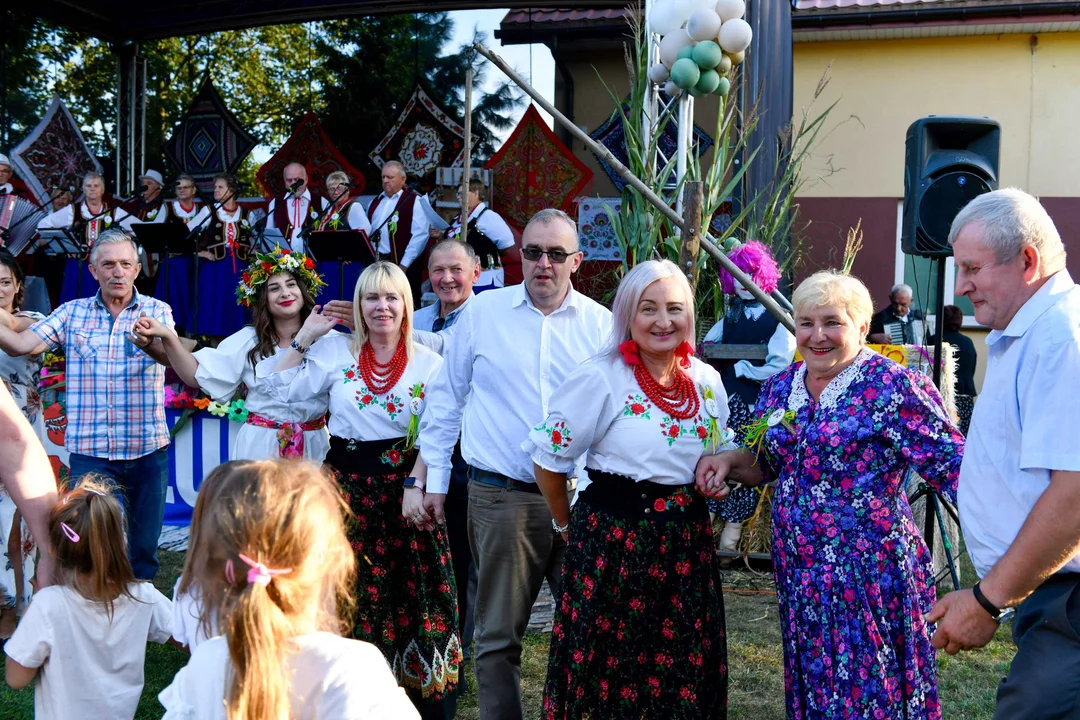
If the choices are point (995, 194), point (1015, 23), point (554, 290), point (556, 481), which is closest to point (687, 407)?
point (556, 481)

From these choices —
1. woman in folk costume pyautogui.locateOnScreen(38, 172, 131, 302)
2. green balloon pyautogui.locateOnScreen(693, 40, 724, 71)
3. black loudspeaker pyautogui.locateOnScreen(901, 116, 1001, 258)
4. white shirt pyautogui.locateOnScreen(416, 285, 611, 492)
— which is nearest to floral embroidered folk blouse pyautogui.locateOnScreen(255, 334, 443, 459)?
white shirt pyautogui.locateOnScreen(416, 285, 611, 492)

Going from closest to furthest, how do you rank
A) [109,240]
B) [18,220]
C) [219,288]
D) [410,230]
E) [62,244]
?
1. [109,240]
2. [219,288]
3. [410,230]
4. [18,220]
5. [62,244]

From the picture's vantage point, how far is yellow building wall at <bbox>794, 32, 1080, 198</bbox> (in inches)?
424

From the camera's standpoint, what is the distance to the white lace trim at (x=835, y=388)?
2.78 metres

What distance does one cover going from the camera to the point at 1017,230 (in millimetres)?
2127

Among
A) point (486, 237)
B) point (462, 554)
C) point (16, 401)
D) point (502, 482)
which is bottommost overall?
point (462, 554)

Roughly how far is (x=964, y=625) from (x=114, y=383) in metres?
3.67

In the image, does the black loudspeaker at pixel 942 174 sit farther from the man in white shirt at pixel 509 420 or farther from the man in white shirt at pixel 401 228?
the man in white shirt at pixel 401 228

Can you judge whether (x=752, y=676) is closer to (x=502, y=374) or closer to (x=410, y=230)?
(x=502, y=374)

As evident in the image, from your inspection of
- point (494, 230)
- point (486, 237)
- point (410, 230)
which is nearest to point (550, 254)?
point (486, 237)

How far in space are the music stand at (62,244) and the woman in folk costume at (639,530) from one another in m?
8.24

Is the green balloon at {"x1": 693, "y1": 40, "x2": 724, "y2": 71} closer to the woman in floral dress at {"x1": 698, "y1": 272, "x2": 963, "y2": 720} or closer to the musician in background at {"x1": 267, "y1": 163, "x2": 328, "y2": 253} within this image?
the woman in floral dress at {"x1": 698, "y1": 272, "x2": 963, "y2": 720}

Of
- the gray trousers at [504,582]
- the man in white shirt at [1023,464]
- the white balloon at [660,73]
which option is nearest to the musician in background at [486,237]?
the white balloon at [660,73]

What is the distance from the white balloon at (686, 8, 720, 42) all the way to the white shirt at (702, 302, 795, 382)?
61.3 inches
